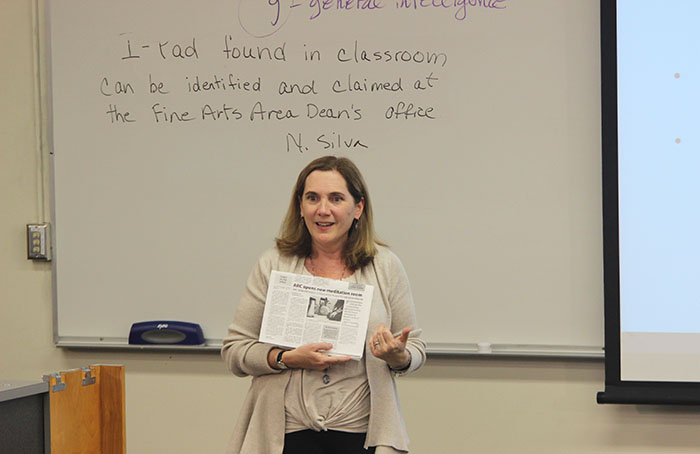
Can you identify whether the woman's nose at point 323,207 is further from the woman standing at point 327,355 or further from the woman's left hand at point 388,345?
the woman's left hand at point 388,345

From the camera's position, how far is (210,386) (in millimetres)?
3045

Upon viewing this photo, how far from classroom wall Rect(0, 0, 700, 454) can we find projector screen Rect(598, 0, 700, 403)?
125mm

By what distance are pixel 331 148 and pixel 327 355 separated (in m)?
1.20

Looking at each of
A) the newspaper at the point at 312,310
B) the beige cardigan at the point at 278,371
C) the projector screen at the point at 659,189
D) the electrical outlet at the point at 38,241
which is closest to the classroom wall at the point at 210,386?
the electrical outlet at the point at 38,241

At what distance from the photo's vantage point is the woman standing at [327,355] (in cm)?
194

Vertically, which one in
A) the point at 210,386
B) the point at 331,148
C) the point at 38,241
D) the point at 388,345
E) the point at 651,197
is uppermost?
the point at 331,148

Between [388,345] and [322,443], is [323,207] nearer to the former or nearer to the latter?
[388,345]

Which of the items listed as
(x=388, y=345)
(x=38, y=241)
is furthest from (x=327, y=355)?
(x=38, y=241)

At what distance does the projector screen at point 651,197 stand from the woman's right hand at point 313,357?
4.14 ft

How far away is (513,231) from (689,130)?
0.72m

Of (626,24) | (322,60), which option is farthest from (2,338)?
(626,24)

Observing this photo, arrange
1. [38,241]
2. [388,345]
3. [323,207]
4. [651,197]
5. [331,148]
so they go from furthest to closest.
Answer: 1. [38,241]
2. [331,148]
3. [651,197]
4. [323,207]
5. [388,345]

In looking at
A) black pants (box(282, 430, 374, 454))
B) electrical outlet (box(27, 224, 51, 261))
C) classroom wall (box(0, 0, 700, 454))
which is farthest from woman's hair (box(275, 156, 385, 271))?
electrical outlet (box(27, 224, 51, 261))

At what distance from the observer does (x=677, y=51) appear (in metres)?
2.77
